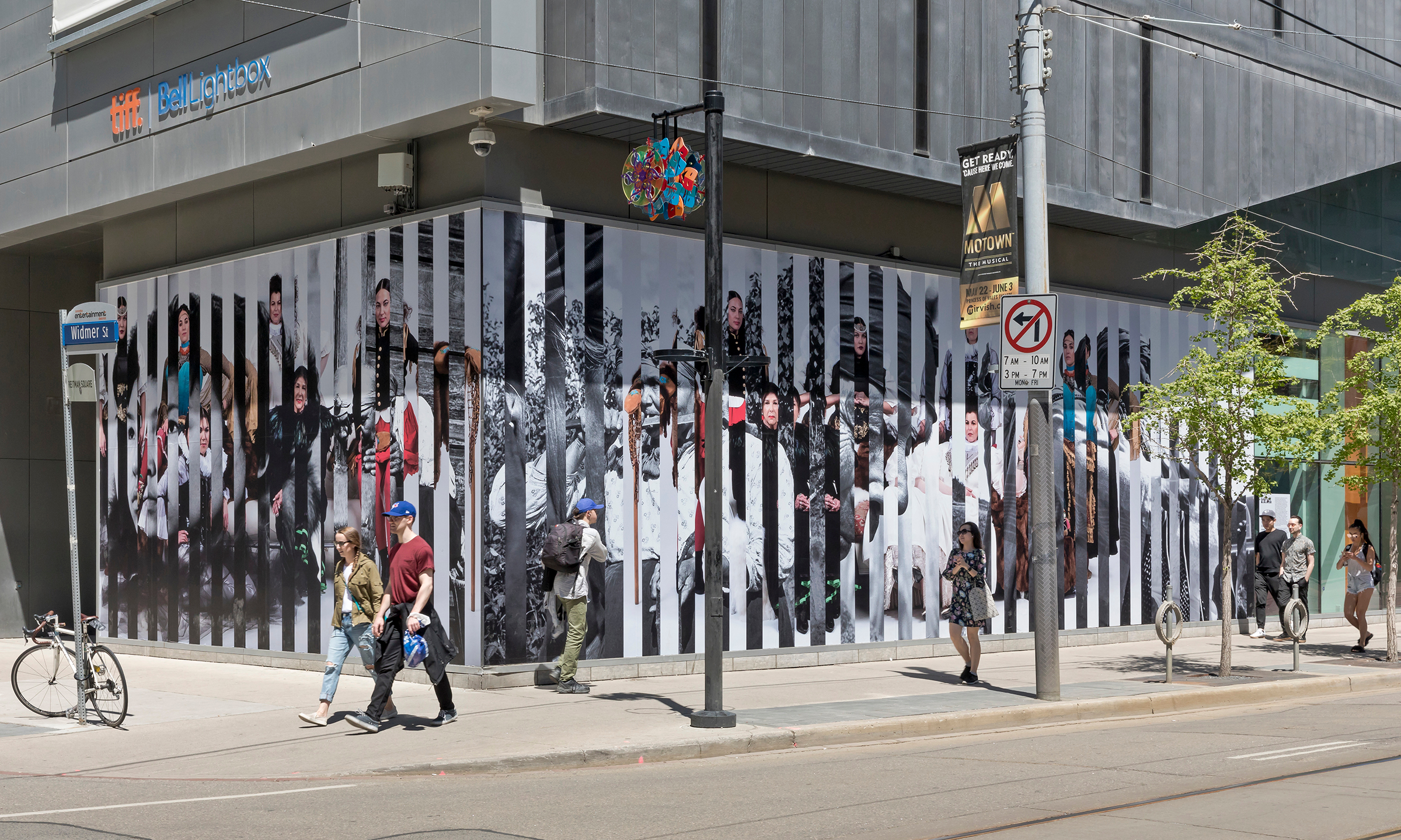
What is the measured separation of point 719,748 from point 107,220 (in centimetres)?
1318

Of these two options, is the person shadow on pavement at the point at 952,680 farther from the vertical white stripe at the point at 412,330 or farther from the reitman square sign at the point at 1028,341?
the vertical white stripe at the point at 412,330

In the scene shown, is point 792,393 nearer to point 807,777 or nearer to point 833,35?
point 833,35

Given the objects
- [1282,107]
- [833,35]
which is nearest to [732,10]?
[833,35]

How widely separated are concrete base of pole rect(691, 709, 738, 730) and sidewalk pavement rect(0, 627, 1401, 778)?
95 mm

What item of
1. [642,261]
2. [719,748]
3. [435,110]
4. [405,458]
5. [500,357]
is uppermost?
[435,110]

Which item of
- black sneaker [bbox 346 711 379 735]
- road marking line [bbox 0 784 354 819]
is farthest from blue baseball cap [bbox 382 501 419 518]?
road marking line [bbox 0 784 354 819]

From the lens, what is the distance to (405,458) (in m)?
15.5

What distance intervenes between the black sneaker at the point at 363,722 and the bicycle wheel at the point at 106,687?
2.23m

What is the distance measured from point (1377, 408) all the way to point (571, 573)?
11160 millimetres

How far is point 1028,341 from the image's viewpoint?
46.6ft

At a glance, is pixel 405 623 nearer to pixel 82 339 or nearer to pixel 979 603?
pixel 82 339

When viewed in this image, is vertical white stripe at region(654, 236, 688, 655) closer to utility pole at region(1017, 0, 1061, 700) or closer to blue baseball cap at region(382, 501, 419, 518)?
utility pole at region(1017, 0, 1061, 700)

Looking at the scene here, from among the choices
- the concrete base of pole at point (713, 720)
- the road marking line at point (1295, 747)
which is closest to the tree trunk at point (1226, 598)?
the road marking line at point (1295, 747)

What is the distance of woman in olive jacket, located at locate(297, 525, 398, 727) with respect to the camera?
39.9ft
